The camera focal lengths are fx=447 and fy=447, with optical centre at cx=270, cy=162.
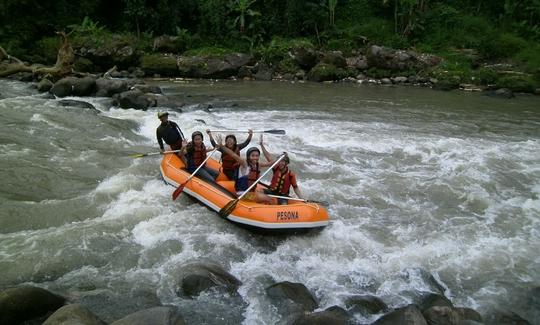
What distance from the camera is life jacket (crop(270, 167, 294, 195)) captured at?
654 centimetres

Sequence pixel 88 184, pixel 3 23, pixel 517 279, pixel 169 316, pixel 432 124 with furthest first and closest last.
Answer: pixel 3 23
pixel 432 124
pixel 88 184
pixel 517 279
pixel 169 316

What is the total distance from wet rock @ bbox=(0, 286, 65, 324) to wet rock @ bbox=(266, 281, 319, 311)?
2188mm

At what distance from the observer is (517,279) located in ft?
18.1

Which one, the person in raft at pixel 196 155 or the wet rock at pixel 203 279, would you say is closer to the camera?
the wet rock at pixel 203 279

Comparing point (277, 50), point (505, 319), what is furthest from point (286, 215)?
point (277, 50)

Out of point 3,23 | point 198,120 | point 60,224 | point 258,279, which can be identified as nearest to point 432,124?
point 198,120

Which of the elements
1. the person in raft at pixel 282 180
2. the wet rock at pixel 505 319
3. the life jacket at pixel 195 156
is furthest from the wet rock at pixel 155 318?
the life jacket at pixel 195 156

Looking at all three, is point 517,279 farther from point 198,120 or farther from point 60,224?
point 198,120

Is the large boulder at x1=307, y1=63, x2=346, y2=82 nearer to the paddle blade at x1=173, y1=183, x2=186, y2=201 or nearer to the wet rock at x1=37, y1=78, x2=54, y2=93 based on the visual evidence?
the wet rock at x1=37, y1=78, x2=54, y2=93

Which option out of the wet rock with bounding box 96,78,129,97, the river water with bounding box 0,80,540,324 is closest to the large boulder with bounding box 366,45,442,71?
the river water with bounding box 0,80,540,324

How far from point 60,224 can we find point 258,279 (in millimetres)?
2976

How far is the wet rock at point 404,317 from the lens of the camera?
4.27m

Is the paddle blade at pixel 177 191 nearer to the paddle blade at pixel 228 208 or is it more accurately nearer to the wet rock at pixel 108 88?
the paddle blade at pixel 228 208

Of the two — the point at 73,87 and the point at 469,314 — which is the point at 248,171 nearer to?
the point at 469,314
